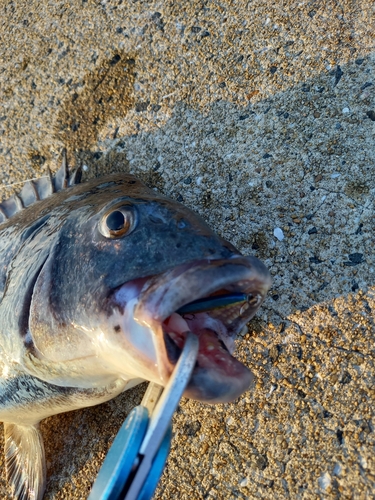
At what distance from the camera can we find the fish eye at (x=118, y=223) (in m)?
1.70

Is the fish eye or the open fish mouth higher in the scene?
the fish eye

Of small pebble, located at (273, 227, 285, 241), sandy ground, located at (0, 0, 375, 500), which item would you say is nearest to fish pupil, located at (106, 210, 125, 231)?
sandy ground, located at (0, 0, 375, 500)

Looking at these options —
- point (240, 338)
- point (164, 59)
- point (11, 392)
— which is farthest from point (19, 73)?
point (240, 338)

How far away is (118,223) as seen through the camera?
1.72m

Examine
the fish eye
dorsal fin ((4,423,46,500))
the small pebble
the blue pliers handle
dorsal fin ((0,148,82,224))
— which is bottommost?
dorsal fin ((4,423,46,500))

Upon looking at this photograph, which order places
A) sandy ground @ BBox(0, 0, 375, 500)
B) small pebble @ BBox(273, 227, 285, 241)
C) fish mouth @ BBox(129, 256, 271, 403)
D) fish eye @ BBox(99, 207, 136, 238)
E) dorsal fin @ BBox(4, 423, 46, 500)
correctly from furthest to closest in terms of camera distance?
1. dorsal fin @ BBox(4, 423, 46, 500)
2. small pebble @ BBox(273, 227, 285, 241)
3. sandy ground @ BBox(0, 0, 375, 500)
4. fish eye @ BBox(99, 207, 136, 238)
5. fish mouth @ BBox(129, 256, 271, 403)

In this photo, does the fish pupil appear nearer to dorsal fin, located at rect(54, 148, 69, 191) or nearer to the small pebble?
the small pebble

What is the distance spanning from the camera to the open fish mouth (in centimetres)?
145

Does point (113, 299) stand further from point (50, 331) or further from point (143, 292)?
point (50, 331)

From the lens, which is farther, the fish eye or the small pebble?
the small pebble

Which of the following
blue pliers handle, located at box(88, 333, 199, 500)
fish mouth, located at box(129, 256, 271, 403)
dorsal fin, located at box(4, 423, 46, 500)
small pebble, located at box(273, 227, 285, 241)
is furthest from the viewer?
dorsal fin, located at box(4, 423, 46, 500)

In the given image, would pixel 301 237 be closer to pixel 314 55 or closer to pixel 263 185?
pixel 263 185

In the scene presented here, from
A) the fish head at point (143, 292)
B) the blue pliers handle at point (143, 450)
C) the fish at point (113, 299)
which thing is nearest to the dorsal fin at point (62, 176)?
the fish at point (113, 299)

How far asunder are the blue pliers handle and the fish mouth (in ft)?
0.35
